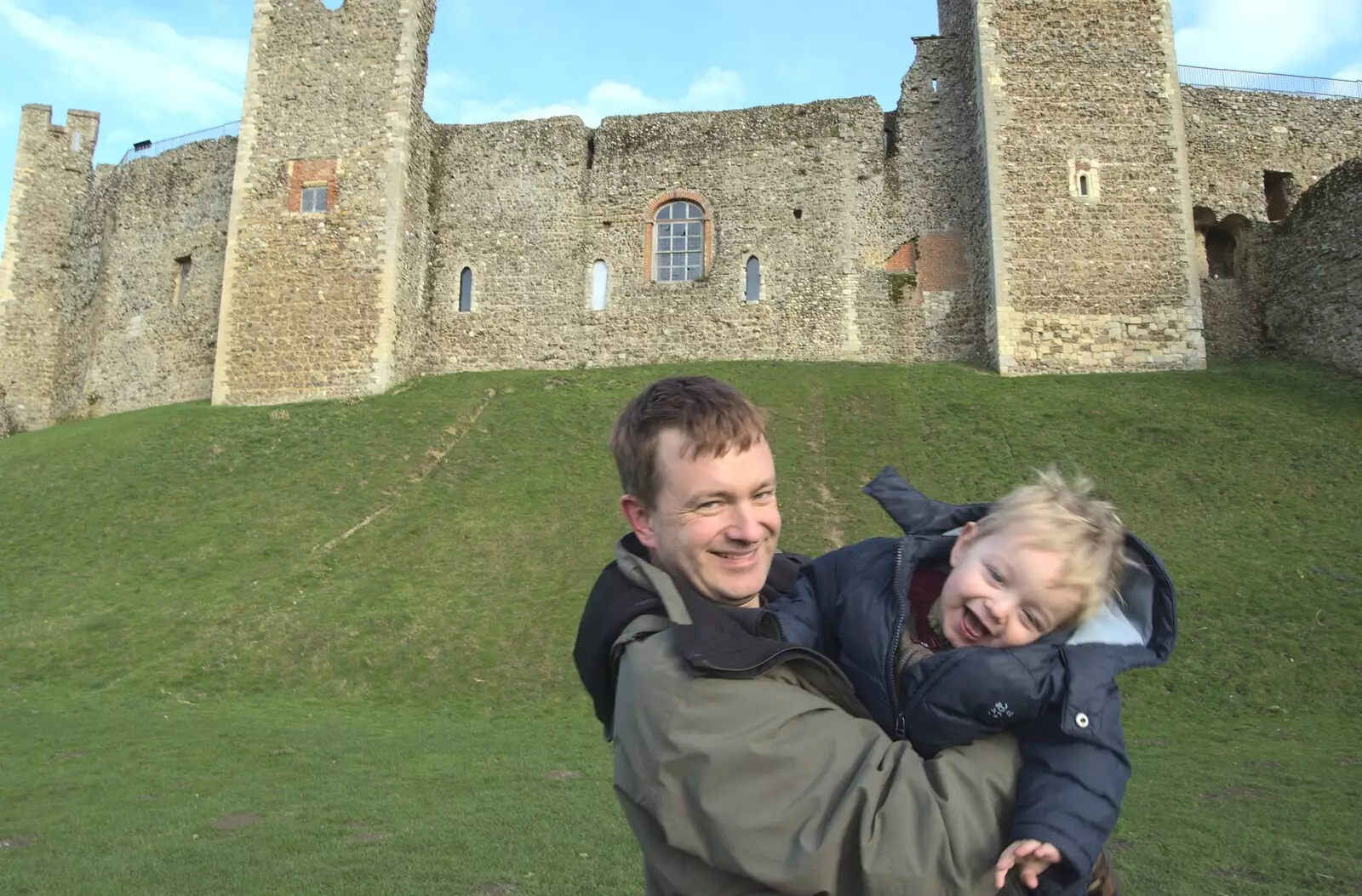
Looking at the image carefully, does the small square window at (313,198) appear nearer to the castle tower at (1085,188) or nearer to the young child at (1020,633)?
the castle tower at (1085,188)

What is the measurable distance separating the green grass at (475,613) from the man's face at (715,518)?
4.18 metres

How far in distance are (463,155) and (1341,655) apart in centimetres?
2378

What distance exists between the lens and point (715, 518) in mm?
2184

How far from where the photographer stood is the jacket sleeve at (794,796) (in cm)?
169

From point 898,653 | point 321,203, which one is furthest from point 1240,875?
point 321,203

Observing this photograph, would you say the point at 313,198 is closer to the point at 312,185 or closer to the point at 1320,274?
the point at 312,185

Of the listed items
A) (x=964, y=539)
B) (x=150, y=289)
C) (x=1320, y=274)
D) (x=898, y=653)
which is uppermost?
(x=150, y=289)

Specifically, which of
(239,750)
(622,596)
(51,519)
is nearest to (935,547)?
(622,596)

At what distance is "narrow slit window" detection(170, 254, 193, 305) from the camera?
95.6ft

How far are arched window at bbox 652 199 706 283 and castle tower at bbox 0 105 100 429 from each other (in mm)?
21288

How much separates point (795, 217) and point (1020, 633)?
2402 centimetres

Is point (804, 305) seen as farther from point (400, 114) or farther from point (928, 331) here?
point (400, 114)

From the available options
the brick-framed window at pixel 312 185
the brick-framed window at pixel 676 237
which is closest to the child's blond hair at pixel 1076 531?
the brick-framed window at pixel 676 237

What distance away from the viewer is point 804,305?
972 inches
